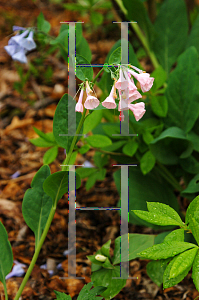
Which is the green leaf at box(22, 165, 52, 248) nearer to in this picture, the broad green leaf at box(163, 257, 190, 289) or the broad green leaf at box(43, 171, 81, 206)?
the broad green leaf at box(43, 171, 81, 206)

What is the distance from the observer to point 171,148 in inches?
42.5

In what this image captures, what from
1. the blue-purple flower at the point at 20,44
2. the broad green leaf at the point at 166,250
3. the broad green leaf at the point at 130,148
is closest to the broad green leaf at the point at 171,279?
the broad green leaf at the point at 166,250

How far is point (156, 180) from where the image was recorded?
116cm

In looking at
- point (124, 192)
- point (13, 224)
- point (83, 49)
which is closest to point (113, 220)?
point (124, 192)

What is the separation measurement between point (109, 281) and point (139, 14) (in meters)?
1.03

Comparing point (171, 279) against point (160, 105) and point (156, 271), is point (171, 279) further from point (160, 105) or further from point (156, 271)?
point (160, 105)

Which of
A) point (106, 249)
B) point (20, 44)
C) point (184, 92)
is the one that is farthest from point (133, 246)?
point (20, 44)

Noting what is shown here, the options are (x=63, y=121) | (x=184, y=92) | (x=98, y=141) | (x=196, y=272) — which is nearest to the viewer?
(x=196, y=272)

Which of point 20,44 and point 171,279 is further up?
point 20,44

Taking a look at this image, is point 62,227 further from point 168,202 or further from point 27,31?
point 27,31

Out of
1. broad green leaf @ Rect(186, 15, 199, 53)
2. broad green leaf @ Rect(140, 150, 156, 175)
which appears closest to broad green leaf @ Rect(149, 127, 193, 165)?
broad green leaf @ Rect(140, 150, 156, 175)

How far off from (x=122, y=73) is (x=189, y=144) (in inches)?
18.3

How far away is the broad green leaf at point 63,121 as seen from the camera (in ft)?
2.63

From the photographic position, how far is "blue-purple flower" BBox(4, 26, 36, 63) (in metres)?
1.05
